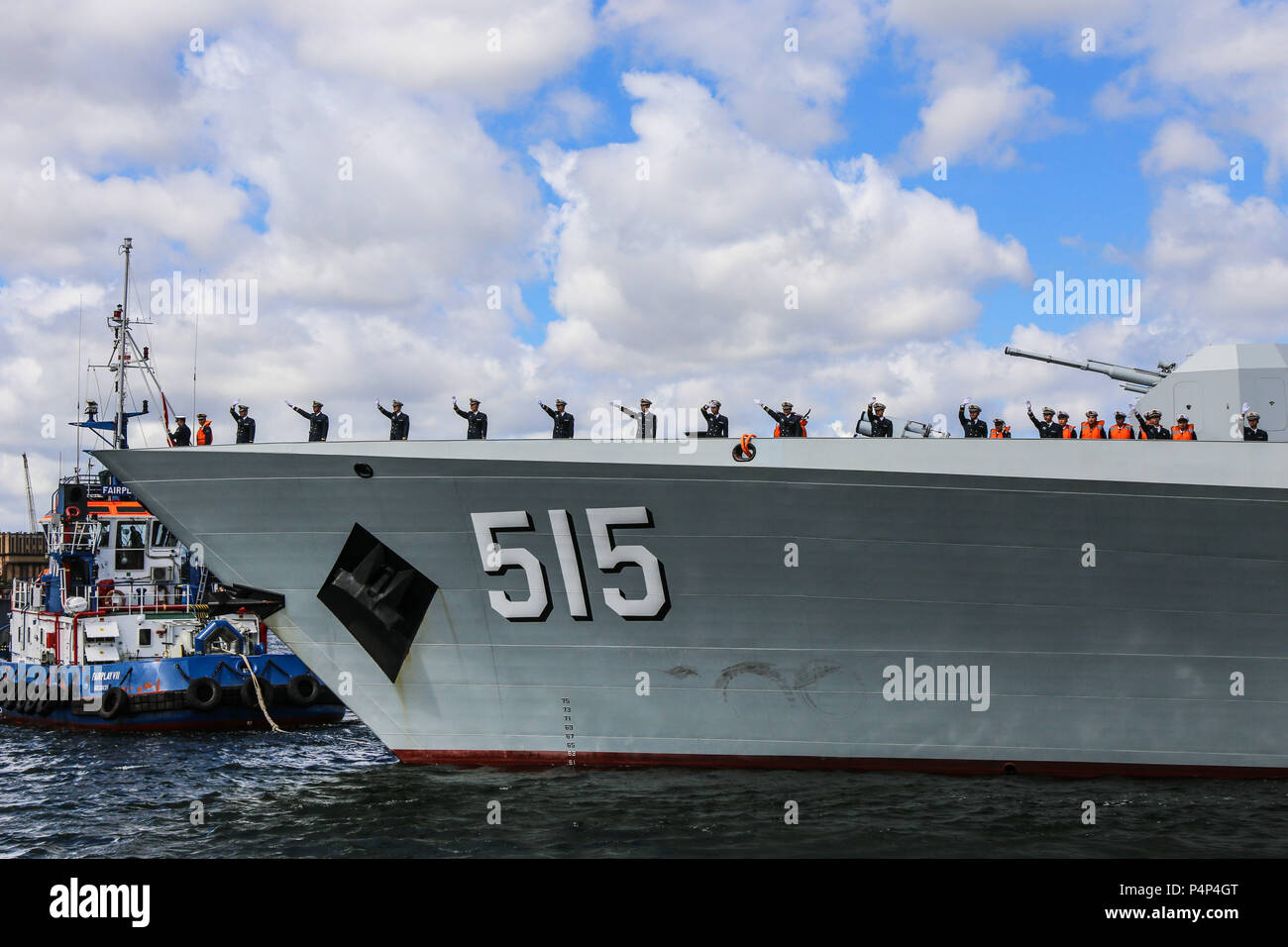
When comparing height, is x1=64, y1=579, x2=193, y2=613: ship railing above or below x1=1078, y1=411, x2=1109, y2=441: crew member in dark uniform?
below

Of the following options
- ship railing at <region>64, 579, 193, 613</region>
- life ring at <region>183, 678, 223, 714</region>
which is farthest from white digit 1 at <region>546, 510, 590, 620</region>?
ship railing at <region>64, 579, 193, 613</region>

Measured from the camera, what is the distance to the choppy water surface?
38.3 feet

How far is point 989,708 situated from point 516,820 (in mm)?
6432

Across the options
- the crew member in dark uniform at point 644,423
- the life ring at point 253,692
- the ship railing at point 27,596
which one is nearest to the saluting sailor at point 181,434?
the crew member in dark uniform at point 644,423

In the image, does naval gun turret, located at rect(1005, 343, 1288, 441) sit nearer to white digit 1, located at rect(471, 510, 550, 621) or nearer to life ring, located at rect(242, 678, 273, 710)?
white digit 1, located at rect(471, 510, 550, 621)

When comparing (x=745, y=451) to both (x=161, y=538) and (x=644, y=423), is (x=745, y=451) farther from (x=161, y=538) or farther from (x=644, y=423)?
(x=161, y=538)

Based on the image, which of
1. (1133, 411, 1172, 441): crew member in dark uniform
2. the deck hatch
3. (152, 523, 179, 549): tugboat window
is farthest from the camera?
(152, 523, 179, 549): tugboat window

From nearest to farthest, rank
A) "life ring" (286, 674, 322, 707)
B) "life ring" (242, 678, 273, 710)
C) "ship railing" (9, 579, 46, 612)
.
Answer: "life ring" (242, 678, 273, 710), "life ring" (286, 674, 322, 707), "ship railing" (9, 579, 46, 612)

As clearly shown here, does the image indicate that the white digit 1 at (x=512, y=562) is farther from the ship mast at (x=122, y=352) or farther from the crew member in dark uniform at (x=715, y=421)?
the ship mast at (x=122, y=352)

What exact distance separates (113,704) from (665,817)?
18600 millimetres

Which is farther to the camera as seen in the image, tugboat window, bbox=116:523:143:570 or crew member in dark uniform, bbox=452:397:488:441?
tugboat window, bbox=116:523:143:570

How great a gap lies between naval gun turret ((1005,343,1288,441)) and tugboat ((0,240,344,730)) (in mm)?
18713

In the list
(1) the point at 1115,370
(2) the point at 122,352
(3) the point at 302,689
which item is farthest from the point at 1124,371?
(2) the point at 122,352

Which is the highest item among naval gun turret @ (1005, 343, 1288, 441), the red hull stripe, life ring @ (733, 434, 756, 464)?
naval gun turret @ (1005, 343, 1288, 441)
